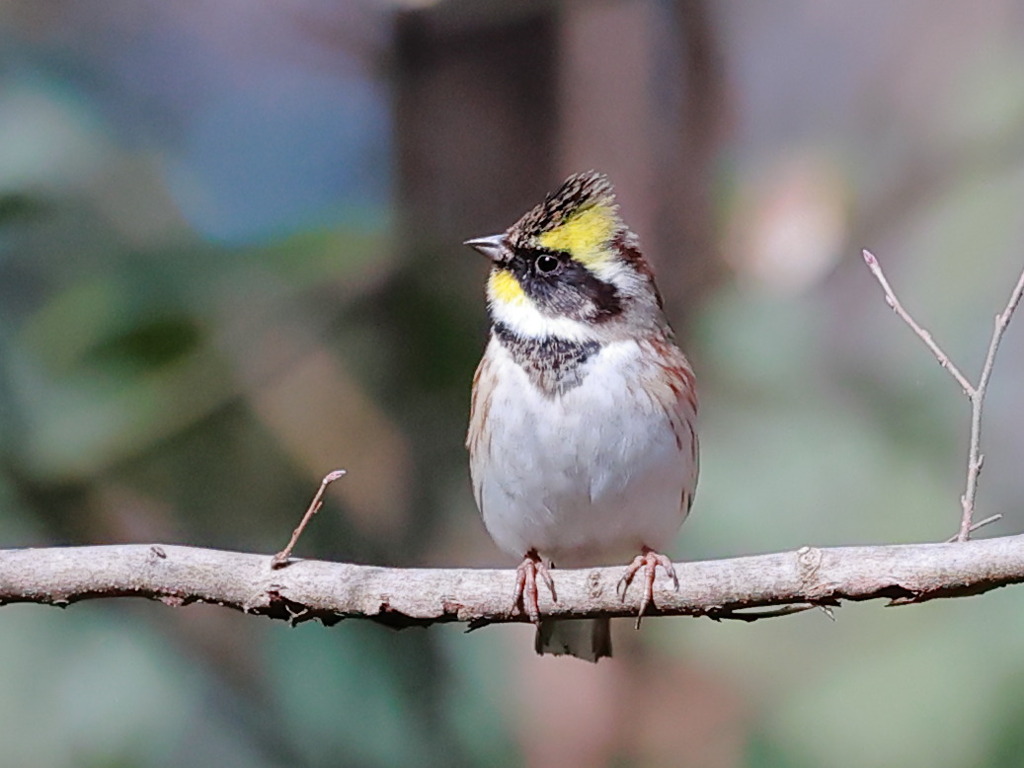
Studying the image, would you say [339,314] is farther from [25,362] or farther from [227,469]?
[25,362]

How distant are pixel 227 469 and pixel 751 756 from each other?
1820 millimetres

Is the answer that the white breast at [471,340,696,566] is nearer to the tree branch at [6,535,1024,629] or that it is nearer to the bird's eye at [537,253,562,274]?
the bird's eye at [537,253,562,274]

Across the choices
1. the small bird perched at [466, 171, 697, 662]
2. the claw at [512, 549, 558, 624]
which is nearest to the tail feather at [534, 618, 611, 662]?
the small bird perched at [466, 171, 697, 662]

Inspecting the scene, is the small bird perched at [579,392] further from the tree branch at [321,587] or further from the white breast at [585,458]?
the tree branch at [321,587]

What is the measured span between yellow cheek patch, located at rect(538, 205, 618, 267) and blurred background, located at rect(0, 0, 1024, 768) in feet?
4.65

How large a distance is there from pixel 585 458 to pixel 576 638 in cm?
52

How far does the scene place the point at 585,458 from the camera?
8.16 feet

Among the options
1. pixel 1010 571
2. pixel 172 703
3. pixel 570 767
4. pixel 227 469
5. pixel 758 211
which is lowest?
pixel 570 767

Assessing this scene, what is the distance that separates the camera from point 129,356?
3.75m

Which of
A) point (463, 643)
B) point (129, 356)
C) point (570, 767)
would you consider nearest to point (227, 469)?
point (129, 356)

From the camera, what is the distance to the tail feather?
110 inches

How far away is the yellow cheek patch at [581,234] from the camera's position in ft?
8.47

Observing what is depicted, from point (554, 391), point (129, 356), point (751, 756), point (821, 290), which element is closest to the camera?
point (554, 391)

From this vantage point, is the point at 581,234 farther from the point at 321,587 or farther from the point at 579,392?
the point at 321,587
